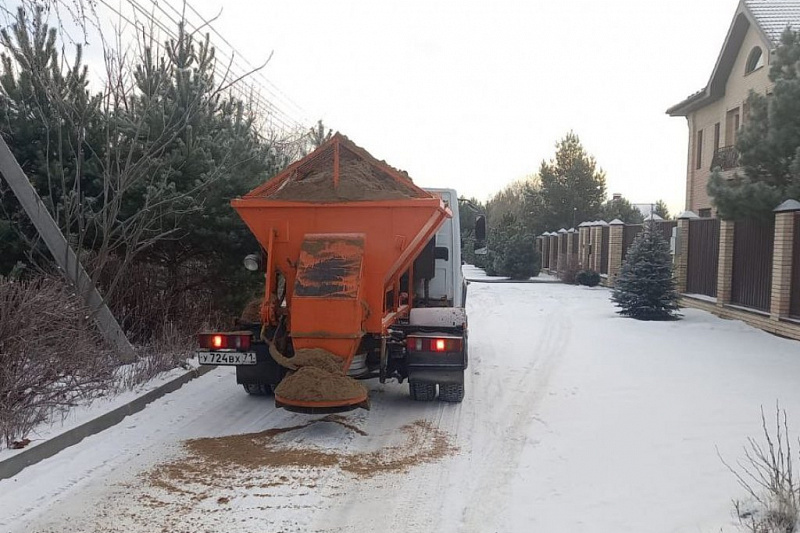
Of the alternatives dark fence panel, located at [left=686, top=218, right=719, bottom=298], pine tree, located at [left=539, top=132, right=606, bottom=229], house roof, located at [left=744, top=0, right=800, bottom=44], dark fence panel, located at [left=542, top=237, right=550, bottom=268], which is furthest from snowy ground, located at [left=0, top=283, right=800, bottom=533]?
pine tree, located at [left=539, top=132, right=606, bottom=229]

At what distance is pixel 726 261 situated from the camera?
14.8 m

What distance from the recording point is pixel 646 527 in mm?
4195

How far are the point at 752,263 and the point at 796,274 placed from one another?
192 centimetres

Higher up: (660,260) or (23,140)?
(23,140)

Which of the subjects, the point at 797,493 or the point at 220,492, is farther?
the point at 220,492

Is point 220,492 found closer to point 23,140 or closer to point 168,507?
point 168,507

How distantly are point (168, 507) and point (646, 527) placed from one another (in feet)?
10.2

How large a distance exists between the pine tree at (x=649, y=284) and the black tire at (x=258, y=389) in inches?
412

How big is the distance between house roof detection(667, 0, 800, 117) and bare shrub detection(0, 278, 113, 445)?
1892 centimetres

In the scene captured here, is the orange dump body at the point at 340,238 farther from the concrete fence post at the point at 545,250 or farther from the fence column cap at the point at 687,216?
the concrete fence post at the point at 545,250

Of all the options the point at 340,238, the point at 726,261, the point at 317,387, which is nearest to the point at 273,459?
the point at 317,387

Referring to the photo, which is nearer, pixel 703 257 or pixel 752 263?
pixel 752 263

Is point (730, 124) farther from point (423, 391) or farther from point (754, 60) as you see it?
point (423, 391)

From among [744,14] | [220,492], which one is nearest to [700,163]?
[744,14]
